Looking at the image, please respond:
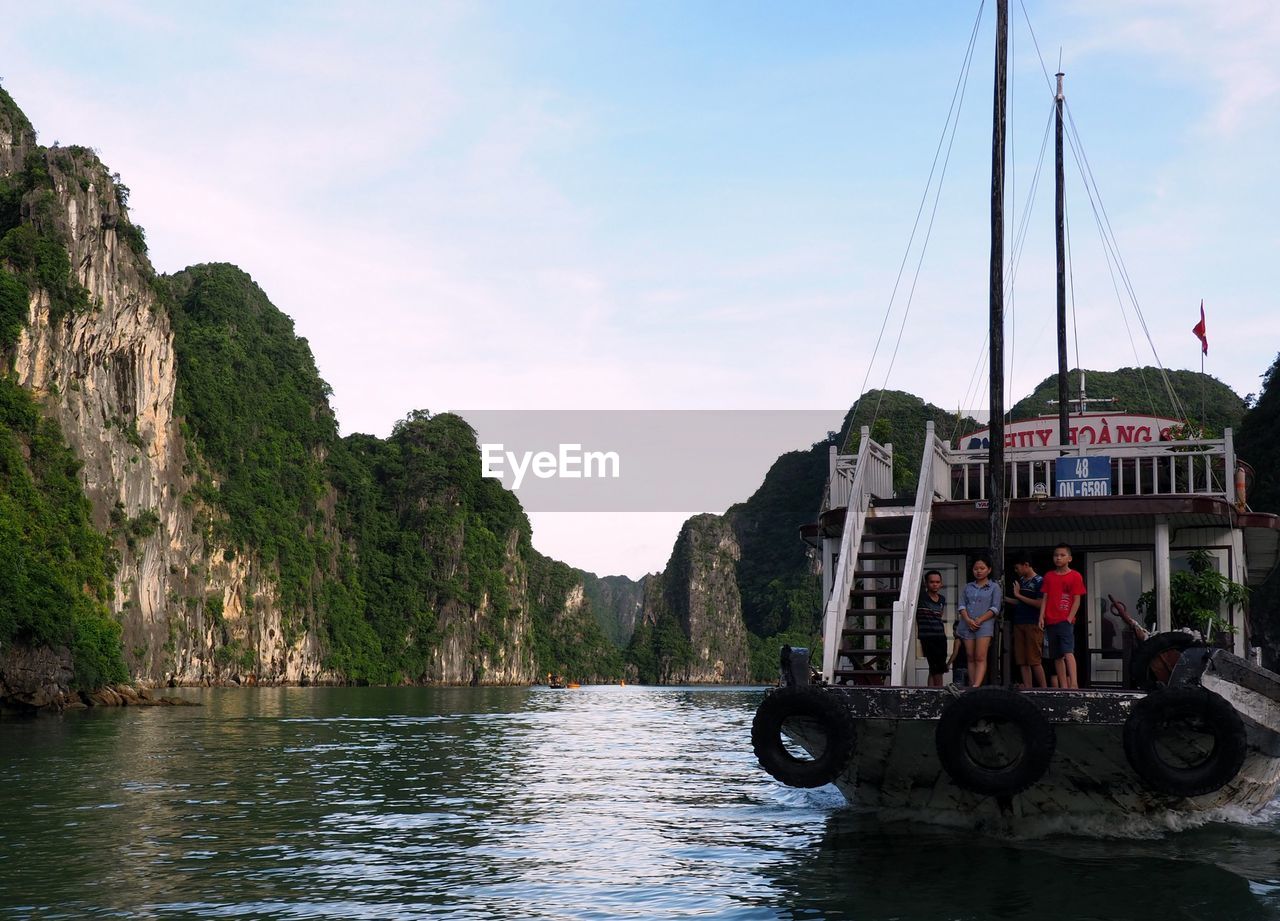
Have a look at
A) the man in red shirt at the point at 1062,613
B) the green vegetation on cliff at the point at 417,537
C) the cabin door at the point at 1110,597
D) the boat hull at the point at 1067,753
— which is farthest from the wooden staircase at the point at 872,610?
the green vegetation on cliff at the point at 417,537

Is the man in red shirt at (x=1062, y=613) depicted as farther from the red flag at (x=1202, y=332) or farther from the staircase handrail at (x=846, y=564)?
the red flag at (x=1202, y=332)

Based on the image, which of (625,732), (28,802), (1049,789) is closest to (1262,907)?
(1049,789)

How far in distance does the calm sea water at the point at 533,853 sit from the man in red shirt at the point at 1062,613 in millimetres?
1537

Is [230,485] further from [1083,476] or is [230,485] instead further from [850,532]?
[1083,476]

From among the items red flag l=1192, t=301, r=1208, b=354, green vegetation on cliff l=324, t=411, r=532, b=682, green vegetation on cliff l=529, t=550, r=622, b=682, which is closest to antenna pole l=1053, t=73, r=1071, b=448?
red flag l=1192, t=301, r=1208, b=354

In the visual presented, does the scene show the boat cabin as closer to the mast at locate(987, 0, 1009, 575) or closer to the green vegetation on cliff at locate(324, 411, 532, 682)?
the mast at locate(987, 0, 1009, 575)

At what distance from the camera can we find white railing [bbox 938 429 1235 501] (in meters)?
13.3

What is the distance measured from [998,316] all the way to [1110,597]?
3.32m

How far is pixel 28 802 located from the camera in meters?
14.8

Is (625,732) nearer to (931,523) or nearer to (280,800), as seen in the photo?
(280,800)

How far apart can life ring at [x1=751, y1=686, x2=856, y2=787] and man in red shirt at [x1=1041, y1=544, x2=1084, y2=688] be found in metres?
2.14

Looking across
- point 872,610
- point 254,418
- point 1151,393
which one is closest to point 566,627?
point 254,418

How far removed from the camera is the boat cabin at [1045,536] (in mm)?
12906

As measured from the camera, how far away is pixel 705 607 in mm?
166875
